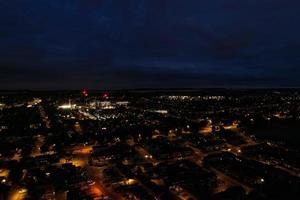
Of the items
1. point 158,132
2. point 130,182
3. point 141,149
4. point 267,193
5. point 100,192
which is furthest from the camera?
point 158,132

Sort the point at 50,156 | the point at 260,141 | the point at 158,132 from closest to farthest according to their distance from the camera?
the point at 50,156 < the point at 260,141 < the point at 158,132

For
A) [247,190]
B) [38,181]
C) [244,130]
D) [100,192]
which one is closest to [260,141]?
[244,130]

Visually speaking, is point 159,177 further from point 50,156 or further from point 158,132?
point 158,132

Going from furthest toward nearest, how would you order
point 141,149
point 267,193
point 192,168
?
1. point 141,149
2. point 192,168
3. point 267,193

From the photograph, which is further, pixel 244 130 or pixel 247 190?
pixel 244 130

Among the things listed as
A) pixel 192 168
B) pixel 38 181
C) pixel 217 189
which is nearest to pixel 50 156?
pixel 38 181

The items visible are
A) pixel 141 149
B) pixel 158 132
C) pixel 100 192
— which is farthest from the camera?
pixel 158 132

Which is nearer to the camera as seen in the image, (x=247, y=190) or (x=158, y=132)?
(x=247, y=190)

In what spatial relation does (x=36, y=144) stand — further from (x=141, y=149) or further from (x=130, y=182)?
(x=130, y=182)
